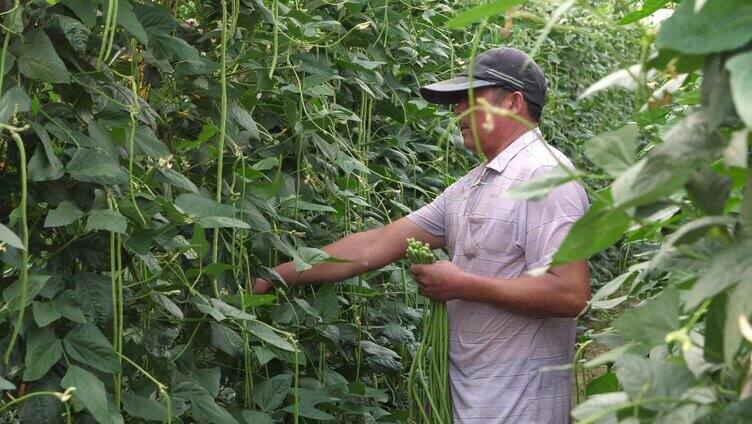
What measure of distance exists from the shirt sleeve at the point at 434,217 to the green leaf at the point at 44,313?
107 cm

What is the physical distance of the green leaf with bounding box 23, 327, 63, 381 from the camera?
1427mm

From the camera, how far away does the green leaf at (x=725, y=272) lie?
720 mm

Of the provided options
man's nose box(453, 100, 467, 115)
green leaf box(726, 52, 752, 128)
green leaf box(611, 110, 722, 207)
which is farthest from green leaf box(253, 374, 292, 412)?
green leaf box(726, 52, 752, 128)

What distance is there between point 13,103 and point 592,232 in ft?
2.71

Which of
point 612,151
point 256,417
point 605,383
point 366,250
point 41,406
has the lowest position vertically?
point 256,417

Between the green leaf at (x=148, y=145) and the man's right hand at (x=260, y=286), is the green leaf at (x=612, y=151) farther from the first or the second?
the man's right hand at (x=260, y=286)

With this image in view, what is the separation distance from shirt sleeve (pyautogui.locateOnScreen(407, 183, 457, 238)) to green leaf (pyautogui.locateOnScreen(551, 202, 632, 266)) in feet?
5.04

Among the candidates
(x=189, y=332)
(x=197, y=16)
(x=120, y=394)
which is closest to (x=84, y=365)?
(x=120, y=394)

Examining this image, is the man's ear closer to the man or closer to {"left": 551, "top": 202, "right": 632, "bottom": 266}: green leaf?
the man

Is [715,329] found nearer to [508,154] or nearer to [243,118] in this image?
[243,118]

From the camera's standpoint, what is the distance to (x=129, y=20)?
4.94 ft

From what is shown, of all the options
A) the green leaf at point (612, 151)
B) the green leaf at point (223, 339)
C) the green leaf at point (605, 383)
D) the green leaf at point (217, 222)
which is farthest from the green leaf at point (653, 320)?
the green leaf at point (223, 339)

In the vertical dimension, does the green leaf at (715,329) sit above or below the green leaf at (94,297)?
above

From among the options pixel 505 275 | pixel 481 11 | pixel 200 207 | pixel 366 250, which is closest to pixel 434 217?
pixel 366 250
